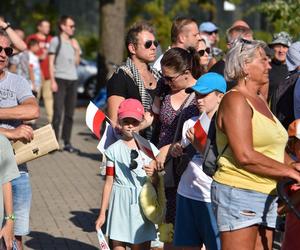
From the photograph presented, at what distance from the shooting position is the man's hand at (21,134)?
6.82 meters

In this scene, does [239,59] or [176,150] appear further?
[176,150]

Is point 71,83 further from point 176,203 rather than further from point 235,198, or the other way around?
point 235,198

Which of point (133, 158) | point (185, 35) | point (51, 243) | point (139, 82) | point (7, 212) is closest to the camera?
point (7, 212)

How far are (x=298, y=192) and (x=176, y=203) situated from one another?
156 cm

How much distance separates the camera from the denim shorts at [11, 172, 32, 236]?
23.1 feet

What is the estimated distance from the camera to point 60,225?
10.1m

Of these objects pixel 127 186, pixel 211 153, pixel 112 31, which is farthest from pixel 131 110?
pixel 112 31

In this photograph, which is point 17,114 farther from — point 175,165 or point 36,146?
point 175,165

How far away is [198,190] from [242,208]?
2.94ft

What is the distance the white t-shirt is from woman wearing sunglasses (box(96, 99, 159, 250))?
510 millimetres

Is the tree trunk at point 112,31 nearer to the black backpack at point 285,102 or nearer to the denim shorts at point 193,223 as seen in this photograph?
the black backpack at point 285,102

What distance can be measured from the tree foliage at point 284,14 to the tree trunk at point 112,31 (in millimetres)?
7697

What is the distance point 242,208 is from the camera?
5598 mm

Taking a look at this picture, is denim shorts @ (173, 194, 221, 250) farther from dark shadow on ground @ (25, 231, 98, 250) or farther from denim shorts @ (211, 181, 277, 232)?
dark shadow on ground @ (25, 231, 98, 250)
